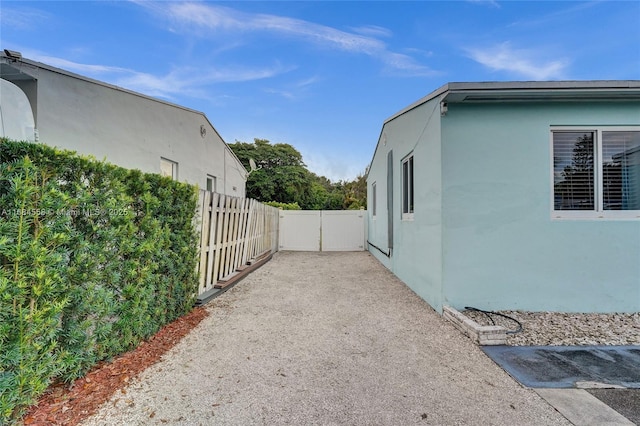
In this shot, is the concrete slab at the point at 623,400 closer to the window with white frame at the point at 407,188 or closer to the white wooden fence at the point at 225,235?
the window with white frame at the point at 407,188

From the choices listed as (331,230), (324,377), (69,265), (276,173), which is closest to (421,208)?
(324,377)

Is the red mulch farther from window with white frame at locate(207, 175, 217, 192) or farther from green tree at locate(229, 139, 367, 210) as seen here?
green tree at locate(229, 139, 367, 210)

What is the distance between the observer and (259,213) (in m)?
9.31

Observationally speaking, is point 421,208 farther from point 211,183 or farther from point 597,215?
point 211,183

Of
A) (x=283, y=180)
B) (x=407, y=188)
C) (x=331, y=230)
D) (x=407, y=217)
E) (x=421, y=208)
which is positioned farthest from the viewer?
(x=283, y=180)

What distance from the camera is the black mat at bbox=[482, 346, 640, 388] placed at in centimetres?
268

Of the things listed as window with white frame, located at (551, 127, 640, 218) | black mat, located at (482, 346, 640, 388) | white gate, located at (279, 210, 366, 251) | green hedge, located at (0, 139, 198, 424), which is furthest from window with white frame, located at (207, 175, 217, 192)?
window with white frame, located at (551, 127, 640, 218)

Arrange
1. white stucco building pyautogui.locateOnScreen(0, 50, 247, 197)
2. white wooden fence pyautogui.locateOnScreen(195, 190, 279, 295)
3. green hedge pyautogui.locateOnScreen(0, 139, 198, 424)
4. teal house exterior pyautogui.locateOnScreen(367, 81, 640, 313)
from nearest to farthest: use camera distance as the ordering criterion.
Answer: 1. green hedge pyautogui.locateOnScreen(0, 139, 198, 424)
2. white stucco building pyautogui.locateOnScreen(0, 50, 247, 197)
3. teal house exterior pyautogui.locateOnScreen(367, 81, 640, 313)
4. white wooden fence pyautogui.locateOnScreen(195, 190, 279, 295)

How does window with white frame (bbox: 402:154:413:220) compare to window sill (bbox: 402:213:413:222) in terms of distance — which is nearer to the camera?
window sill (bbox: 402:213:413:222)

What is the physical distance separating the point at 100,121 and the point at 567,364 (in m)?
8.64

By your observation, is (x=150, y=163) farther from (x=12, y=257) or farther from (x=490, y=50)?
(x=490, y=50)

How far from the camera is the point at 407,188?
661 centimetres


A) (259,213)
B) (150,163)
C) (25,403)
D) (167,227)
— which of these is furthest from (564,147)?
(150,163)

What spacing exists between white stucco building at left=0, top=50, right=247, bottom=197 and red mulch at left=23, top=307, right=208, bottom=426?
2655 millimetres
